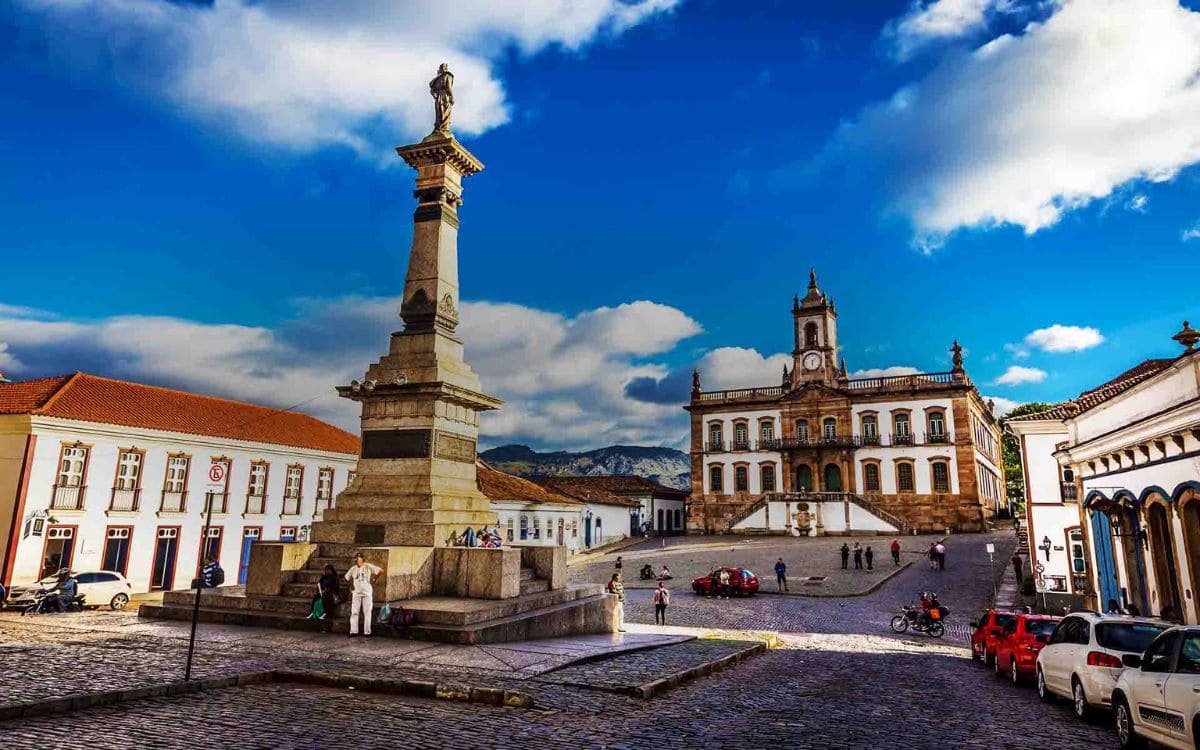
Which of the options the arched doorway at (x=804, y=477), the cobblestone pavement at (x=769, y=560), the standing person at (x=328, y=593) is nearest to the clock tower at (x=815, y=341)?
the arched doorway at (x=804, y=477)

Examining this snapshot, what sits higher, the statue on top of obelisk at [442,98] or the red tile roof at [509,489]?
the statue on top of obelisk at [442,98]

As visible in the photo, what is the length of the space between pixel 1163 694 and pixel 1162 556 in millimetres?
12628

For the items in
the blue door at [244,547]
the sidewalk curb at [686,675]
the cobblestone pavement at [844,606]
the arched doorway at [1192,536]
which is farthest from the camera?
the blue door at [244,547]

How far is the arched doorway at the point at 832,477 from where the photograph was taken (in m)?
56.9

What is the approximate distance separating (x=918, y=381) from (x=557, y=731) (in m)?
55.1

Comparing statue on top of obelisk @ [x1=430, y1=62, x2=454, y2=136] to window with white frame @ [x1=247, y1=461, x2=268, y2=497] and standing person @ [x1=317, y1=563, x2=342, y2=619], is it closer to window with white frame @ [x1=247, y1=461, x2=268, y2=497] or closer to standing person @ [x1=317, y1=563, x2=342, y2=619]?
standing person @ [x1=317, y1=563, x2=342, y2=619]

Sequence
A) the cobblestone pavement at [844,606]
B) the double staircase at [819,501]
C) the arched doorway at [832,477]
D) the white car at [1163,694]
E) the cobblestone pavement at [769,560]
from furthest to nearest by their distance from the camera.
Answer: the arched doorway at [832,477] < the double staircase at [819,501] < the cobblestone pavement at [769,560] < the cobblestone pavement at [844,606] < the white car at [1163,694]

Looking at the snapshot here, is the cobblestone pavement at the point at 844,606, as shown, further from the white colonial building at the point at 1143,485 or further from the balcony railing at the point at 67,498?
the balcony railing at the point at 67,498

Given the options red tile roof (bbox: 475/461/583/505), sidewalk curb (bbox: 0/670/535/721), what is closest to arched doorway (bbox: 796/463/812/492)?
red tile roof (bbox: 475/461/583/505)

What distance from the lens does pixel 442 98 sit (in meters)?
17.3

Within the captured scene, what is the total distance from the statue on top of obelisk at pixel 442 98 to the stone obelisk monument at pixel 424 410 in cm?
3

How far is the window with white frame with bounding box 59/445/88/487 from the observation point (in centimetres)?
2433

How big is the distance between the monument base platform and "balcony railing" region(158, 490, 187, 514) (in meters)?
16.2

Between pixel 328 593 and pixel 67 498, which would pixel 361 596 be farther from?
pixel 67 498
